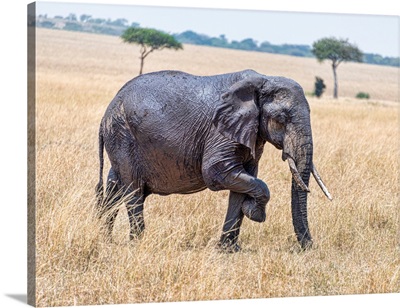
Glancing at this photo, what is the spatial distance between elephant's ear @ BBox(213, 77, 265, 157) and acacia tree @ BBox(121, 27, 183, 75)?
88.2ft

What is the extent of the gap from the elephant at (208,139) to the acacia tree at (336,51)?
111 ft

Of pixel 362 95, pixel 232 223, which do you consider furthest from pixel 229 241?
pixel 362 95

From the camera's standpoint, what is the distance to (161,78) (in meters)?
7.29

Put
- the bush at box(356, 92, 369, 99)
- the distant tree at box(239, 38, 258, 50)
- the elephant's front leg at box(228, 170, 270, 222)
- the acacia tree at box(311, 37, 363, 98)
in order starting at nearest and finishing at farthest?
the elephant's front leg at box(228, 170, 270, 222), the bush at box(356, 92, 369, 99), the acacia tree at box(311, 37, 363, 98), the distant tree at box(239, 38, 258, 50)

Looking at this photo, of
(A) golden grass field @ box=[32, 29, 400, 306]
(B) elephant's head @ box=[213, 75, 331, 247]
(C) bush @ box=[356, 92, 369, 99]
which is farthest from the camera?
(C) bush @ box=[356, 92, 369, 99]

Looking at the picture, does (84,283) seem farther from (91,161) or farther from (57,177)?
(91,161)

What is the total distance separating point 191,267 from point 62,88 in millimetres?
11274

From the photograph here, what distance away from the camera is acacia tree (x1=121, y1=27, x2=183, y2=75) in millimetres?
34312

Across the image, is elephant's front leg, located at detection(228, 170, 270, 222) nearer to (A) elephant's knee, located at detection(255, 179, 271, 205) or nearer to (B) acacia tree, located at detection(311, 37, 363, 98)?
(A) elephant's knee, located at detection(255, 179, 271, 205)

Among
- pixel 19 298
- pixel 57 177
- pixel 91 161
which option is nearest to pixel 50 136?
pixel 91 161

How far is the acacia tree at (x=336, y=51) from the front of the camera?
41094 mm

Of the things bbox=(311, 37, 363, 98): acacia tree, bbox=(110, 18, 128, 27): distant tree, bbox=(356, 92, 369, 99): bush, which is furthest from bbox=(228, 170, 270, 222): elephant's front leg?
bbox=(311, 37, 363, 98): acacia tree

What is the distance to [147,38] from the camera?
1384 inches

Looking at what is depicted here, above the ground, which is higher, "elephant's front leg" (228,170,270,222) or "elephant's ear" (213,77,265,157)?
"elephant's ear" (213,77,265,157)
